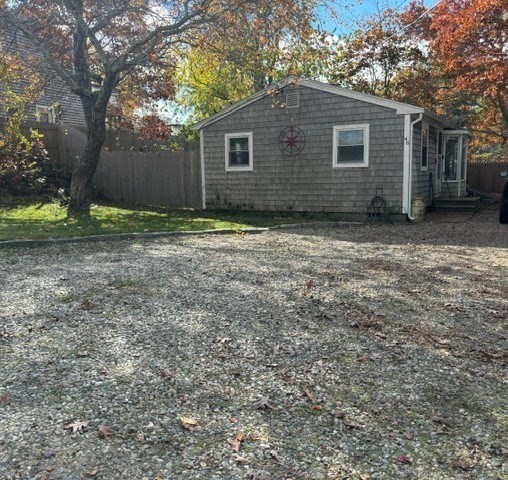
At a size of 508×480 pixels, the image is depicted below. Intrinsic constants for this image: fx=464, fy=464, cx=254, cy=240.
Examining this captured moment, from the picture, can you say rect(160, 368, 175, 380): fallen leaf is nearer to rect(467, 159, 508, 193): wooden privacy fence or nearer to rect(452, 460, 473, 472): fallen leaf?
rect(452, 460, 473, 472): fallen leaf

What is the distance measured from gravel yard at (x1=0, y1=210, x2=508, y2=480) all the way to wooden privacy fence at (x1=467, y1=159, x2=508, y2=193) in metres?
17.4

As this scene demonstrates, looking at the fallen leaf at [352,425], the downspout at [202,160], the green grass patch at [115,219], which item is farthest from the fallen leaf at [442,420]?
the downspout at [202,160]

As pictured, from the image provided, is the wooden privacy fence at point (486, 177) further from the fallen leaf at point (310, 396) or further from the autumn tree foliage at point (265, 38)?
the fallen leaf at point (310, 396)

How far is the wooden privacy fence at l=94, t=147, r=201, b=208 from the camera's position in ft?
48.3

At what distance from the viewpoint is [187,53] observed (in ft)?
44.7

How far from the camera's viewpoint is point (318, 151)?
1266cm

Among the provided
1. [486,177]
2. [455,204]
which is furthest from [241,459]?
[486,177]

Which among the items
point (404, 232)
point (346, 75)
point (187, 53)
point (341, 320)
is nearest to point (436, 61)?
point (346, 75)

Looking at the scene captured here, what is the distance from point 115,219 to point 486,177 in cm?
1769

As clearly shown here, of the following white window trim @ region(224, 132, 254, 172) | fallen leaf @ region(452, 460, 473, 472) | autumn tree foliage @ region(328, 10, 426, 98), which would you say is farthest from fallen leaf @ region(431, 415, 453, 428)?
autumn tree foliage @ region(328, 10, 426, 98)

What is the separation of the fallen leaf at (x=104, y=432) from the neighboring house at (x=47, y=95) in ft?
40.1

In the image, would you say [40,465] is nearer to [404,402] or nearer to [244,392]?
[244,392]

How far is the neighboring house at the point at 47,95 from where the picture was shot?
12.8 m

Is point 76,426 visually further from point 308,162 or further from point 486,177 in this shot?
point 486,177
